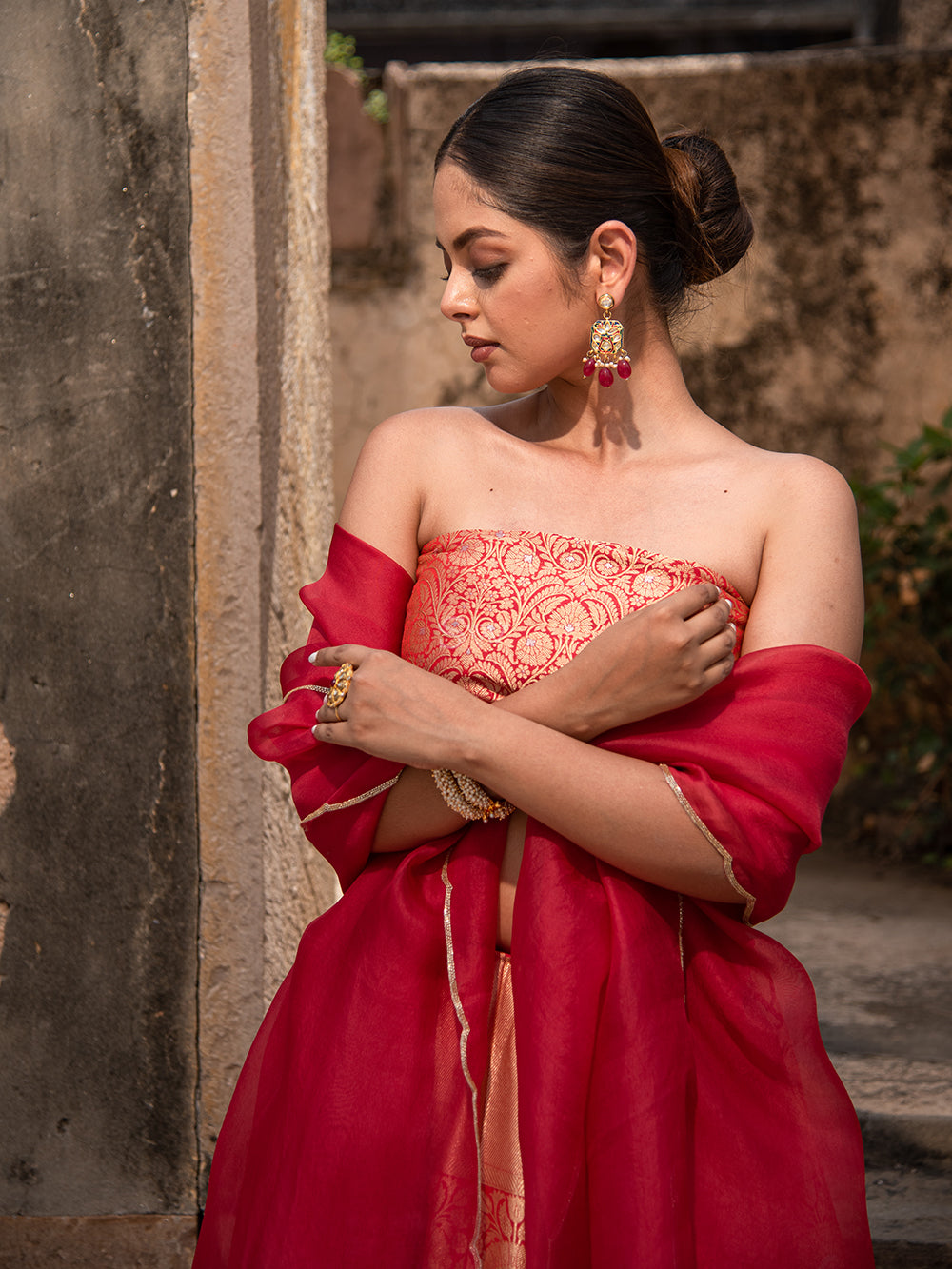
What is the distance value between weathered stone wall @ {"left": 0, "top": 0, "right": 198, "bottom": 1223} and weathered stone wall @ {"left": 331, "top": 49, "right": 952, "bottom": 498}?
3.67 meters

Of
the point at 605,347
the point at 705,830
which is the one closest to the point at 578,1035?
the point at 705,830

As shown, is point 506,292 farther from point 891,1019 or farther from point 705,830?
point 891,1019

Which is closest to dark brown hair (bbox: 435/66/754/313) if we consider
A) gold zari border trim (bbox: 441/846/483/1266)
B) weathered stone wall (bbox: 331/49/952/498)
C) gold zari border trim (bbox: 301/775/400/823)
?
gold zari border trim (bbox: 301/775/400/823)

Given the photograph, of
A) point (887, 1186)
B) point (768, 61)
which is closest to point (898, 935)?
point (887, 1186)

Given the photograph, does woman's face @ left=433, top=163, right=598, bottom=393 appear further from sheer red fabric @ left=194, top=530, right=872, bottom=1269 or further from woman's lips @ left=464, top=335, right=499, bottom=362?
sheer red fabric @ left=194, top=530, right=872, bottom=1269

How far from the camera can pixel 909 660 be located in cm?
524

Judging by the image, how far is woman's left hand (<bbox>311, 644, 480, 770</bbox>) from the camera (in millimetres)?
1390

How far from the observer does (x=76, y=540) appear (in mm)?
2059

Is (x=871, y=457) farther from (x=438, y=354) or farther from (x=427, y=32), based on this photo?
(x=427, y=32)

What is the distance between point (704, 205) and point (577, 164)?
22cm

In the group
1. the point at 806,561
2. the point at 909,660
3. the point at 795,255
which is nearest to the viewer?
the point at 806,561

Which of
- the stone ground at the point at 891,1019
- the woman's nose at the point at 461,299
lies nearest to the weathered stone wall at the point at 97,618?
the woman's nose at the point at 461,299

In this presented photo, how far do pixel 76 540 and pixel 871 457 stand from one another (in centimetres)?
442

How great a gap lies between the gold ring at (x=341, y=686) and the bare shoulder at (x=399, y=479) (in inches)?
7.5
